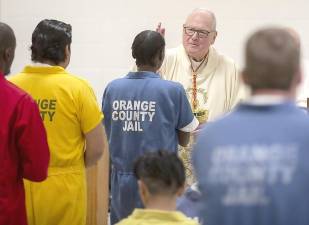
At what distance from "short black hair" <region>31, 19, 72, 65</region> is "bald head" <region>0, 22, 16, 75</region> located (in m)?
0.30

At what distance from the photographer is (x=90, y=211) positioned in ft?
11.9

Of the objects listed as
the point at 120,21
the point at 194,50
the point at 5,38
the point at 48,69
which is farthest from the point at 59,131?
the point at 120,21

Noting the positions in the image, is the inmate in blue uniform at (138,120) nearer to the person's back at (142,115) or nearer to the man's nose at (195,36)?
the person's back at (142,115)

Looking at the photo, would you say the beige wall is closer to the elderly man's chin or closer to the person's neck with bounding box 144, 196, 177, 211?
the elderly man's chin

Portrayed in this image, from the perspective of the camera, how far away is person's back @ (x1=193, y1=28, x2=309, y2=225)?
5.15ft

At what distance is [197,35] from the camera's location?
369 centimetres

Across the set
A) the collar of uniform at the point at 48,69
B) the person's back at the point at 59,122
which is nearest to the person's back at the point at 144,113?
the person's back at the point at 59,122

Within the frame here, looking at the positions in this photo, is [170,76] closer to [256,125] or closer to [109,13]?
[109,13]

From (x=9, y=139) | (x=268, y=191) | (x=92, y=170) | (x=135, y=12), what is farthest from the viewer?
(x=135, y=12)

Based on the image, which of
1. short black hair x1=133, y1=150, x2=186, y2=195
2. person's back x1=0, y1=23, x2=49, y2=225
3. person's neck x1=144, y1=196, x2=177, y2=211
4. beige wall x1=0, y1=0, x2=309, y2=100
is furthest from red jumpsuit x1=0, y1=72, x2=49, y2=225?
beige wall x1=0, y1=0, x2=309, y2=100

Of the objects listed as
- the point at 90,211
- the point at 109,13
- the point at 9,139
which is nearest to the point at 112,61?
the point at 109,13

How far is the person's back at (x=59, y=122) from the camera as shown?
2.66m

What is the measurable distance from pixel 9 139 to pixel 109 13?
2.37 meters

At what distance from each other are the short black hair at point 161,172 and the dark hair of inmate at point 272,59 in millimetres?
598
